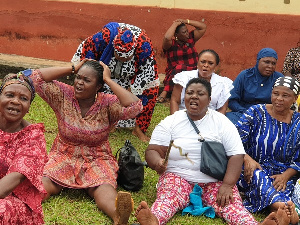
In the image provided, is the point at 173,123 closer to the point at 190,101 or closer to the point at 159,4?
the point at 190,101

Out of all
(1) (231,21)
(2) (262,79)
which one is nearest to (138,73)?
(2) (262,79)

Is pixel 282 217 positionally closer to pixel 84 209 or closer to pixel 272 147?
pixel 272 147

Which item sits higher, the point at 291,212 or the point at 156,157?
the point at 156,157

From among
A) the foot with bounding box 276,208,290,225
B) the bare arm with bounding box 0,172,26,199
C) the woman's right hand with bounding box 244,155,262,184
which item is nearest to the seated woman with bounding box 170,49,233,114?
the woman's right hand with bounding box 244,155,262,184

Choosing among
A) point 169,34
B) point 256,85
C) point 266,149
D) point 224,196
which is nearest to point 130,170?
point 224,196

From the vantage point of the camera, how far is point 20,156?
3.44 meters

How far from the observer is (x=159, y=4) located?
9273mm

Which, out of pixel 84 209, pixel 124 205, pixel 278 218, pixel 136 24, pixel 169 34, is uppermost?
pixel 136 24

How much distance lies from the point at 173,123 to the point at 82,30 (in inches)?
206

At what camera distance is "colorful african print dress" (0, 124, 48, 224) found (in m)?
3.39

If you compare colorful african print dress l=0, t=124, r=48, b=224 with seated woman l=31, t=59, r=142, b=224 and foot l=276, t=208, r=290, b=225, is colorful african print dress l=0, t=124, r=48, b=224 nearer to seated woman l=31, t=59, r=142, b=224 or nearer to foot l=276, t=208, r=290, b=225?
seated woman l=31, t=59, r=142, b=224

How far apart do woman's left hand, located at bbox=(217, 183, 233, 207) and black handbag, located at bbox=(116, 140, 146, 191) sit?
0.85 metres

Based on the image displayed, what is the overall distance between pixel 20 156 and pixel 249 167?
248 cm

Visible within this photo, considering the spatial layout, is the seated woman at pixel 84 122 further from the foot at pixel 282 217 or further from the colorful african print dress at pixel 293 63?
the colorful african print dress at pixel 293 63
